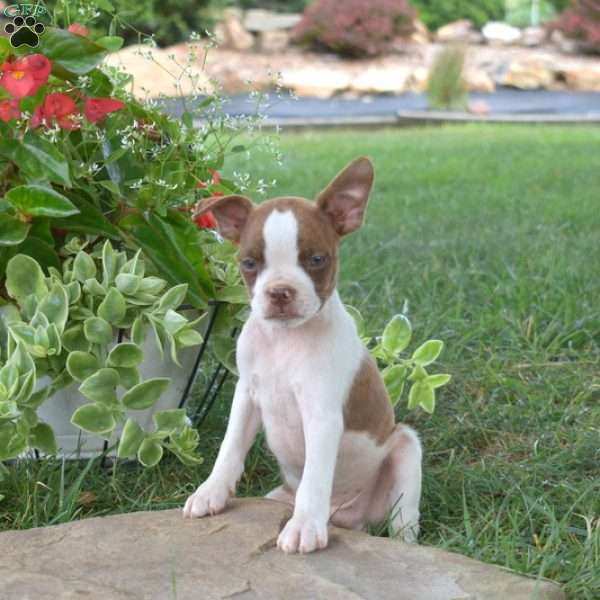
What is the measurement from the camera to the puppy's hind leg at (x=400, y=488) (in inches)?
95.2

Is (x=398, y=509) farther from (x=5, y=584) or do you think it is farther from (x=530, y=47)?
A: (x=530, y=47)

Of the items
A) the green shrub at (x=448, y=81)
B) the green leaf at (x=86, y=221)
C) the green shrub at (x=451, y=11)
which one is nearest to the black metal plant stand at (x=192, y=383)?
the green leaf at (x=86, y=221)

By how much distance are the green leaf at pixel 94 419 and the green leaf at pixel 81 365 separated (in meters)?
0.08

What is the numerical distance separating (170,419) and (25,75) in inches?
33.3

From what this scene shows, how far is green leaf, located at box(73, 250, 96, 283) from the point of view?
2566 millimetres

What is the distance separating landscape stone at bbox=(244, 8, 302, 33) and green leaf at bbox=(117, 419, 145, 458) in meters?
20.9

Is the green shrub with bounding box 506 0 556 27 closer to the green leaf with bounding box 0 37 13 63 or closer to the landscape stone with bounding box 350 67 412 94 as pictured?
the landscape stone with bounding box 350 67 412 94

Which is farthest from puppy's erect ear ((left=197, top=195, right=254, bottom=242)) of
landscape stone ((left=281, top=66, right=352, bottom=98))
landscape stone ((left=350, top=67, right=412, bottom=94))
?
landscape stone ((left=350, top=67, right=412, bottom=94))

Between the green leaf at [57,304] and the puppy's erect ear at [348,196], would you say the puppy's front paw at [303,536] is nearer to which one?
the puppy's erect ear at [348,196]

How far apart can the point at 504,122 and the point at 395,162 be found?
191 inches

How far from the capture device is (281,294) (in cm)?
207

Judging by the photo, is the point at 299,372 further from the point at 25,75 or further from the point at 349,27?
the point at 349,27

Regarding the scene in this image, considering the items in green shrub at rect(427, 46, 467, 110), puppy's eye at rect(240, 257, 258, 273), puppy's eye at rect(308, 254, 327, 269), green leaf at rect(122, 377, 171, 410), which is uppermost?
puppy's eye at rect(308, 254, 327, 269)

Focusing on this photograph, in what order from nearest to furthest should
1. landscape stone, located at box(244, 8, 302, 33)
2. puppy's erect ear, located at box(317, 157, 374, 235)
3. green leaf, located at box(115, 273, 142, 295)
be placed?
puppy's erect ear, located at box(317, 157, 374, 235) < green leaf, located at box(115, 273, 142, 295) < landscape stone, located at box(244, 8, 302, 33)
